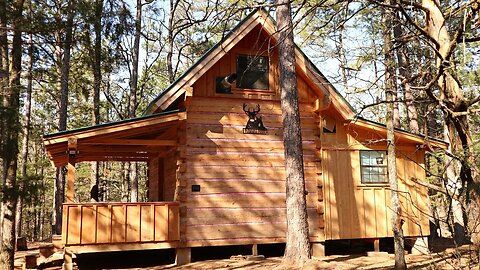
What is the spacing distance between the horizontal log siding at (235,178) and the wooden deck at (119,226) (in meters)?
0.52

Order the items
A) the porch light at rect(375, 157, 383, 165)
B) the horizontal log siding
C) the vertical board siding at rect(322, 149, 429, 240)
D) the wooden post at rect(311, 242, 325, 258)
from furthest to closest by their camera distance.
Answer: the porch light at rect(375, 157, 383, 165)
the vertical board siding at rect(322, 149, 429, 240)
the wooden post at rect(311, 242, 325, 258)
the horizontal log siding

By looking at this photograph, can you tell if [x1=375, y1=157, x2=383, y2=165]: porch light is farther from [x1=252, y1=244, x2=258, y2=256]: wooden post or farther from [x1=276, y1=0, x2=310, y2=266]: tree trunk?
[x1=252, y1=244, x2=258, y2=256]: wooden post

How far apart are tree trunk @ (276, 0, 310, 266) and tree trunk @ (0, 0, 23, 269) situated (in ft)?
20.9

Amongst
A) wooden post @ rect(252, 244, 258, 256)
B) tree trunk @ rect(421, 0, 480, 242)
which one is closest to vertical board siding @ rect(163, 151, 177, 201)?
wooden post @ rect(252, 244, 258, 256)

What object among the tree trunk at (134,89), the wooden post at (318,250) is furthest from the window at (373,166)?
the tree trunk at (134,89)

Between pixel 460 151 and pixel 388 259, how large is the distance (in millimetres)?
9194

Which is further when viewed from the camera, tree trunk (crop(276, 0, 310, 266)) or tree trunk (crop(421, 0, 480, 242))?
tree trunk (crop(276, 0, 310, 266))

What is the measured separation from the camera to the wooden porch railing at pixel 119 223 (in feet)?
33.0

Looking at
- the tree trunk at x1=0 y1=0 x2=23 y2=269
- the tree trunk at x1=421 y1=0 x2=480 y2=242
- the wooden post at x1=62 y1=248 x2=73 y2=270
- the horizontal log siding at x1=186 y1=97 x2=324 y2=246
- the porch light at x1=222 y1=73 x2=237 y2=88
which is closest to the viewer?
the tree trunk at x1=421 y1=0 x2=480 y2=242

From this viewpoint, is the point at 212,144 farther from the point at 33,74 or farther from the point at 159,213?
the point at 33,74

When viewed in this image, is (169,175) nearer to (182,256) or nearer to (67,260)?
(182,256)

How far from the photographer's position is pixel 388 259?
11305 millimetres

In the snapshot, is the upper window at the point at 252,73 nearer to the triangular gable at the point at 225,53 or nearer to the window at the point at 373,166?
the triangular gable at the point at 225,53

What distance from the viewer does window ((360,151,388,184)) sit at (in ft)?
41.9
